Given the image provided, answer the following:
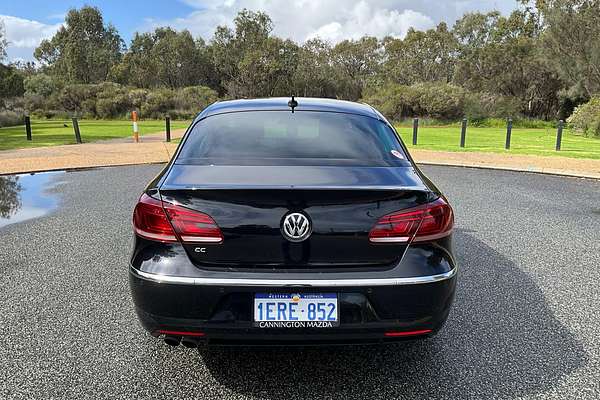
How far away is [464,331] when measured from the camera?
131 inches

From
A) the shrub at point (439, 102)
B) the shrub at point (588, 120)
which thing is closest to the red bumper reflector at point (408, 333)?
the shrub at point (588, 120)

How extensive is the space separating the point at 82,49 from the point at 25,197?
242 ft

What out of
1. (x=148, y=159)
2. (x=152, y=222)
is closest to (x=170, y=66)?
(x=148, y=159)

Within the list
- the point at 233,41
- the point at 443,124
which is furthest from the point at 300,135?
the point at 233,41

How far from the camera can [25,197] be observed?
320 inches

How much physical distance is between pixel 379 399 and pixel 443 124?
3537 cm

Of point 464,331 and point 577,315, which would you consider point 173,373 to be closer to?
point 464,331

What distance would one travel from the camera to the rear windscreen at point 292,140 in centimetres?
298

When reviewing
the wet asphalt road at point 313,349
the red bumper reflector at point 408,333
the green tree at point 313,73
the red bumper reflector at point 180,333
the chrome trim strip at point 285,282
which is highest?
the green tree at point 313,73

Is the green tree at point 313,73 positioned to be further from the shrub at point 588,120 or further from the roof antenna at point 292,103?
the roof antenna at point 292,103

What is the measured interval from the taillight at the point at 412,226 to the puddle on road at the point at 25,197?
18.3 feet

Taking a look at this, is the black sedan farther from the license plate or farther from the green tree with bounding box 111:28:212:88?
the green tree with bounding box 111:28:212:88

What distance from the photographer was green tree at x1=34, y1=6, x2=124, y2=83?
2810 inches

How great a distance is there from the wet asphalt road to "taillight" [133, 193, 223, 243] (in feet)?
2.74
